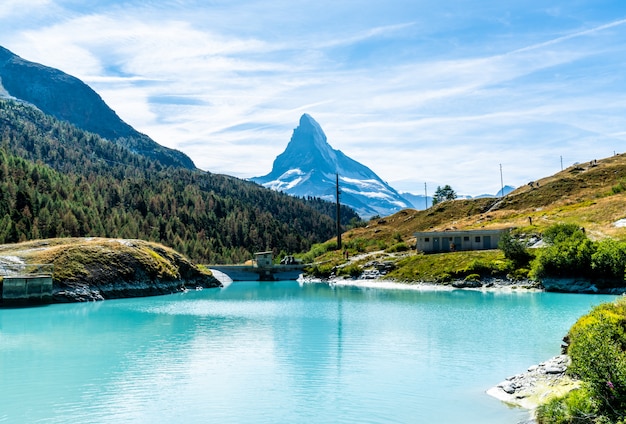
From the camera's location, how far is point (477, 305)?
59906 millimetres

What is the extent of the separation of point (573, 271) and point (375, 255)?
51261 millimetres

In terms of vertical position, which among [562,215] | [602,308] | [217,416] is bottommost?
[217,416]

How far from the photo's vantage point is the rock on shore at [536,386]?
2127 centimetres

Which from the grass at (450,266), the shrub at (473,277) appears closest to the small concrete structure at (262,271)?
the grass at (450,266)

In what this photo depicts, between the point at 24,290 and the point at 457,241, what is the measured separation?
78274 millimetres

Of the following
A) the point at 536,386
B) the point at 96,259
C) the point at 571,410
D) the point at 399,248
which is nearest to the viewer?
the point at 571,410

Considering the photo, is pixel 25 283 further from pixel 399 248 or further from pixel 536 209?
pixel 536 209

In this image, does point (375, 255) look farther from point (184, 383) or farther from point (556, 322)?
point (184, 383)

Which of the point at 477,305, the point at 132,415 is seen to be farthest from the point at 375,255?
the point at 132,415

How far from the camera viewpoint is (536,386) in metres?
22.6

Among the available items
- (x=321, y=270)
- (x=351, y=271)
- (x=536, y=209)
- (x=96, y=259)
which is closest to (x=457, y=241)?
(x=351, y=271)

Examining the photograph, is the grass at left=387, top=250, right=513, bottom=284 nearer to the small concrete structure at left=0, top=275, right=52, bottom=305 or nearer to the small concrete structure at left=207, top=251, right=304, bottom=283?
the small concrete structure at left=207, top=251, right=304, bottom=283

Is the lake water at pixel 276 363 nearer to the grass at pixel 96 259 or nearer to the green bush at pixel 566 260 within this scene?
the green bush at pixel 566 260

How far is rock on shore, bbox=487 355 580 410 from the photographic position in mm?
21266
